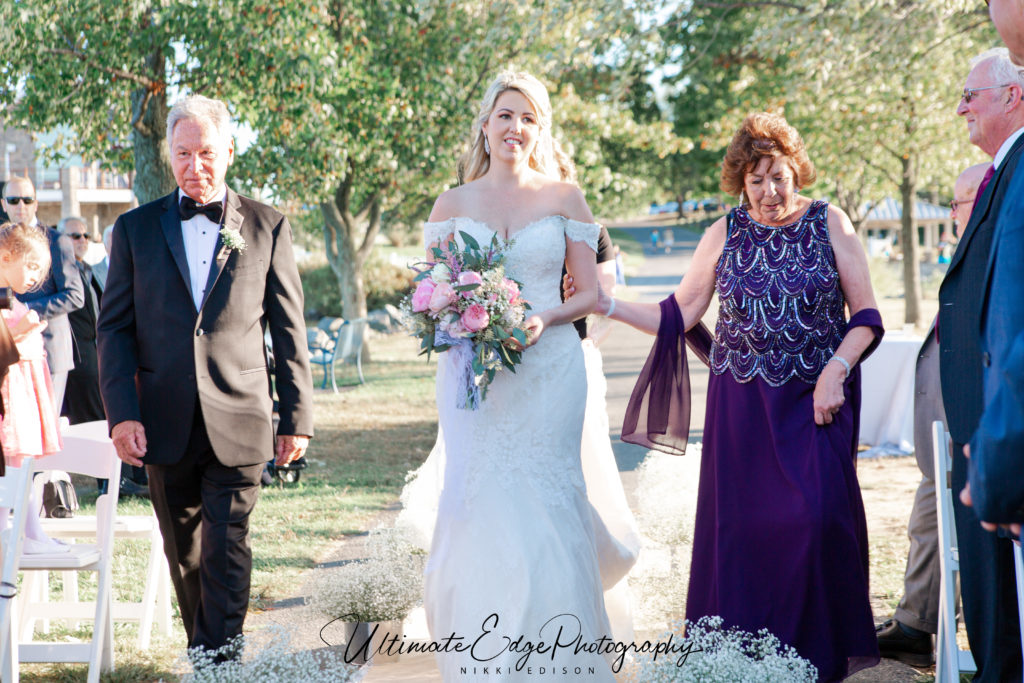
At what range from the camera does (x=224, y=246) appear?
3945 mm

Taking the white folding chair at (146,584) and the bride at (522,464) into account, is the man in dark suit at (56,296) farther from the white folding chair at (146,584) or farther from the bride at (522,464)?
the bride at (522,464)

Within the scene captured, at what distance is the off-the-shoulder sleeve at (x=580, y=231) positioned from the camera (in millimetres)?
4094

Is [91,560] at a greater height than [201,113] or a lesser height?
lesser

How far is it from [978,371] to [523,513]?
1.74 m

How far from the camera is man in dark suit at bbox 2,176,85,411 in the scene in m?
7.36

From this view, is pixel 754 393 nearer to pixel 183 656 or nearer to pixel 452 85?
pixel 183 656

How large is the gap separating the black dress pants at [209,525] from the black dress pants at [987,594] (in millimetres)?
2738

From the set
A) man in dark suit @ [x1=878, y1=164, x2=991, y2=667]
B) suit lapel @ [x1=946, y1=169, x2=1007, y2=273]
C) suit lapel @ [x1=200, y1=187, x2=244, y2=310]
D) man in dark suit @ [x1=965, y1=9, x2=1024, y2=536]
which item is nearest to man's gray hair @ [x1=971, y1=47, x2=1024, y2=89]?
suit lapel @ [x1=946, y1=169, x2=1007, y2=273]

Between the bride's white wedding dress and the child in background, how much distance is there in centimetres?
170

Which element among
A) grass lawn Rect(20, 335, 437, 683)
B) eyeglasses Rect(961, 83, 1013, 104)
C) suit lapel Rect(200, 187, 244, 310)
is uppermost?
eyeglasses Rect(961, 83, 1013, 104)

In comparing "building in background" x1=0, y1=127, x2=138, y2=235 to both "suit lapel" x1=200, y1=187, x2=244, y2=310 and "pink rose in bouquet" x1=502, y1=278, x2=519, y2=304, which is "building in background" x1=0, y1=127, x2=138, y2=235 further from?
"pink rose in bouquet" x1=502, y1=278, x2=519, y2=304

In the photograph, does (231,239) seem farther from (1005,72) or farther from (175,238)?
(1005,72)

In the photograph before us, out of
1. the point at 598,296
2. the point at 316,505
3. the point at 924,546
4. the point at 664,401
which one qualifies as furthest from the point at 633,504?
the point at 598,296

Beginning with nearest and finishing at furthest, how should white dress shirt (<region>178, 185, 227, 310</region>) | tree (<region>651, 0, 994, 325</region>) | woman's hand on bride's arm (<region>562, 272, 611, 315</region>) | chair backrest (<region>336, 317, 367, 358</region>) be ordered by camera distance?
white dress shirt (<region>178, 185, 227, 310</region>) → woman's hand on bride's arm (<region>562, 272, 611, 315</region>) → tree (<region>651, 0, 994, 325</region>) → chair backrest (<region>336, 317, 367, 358</region>)
